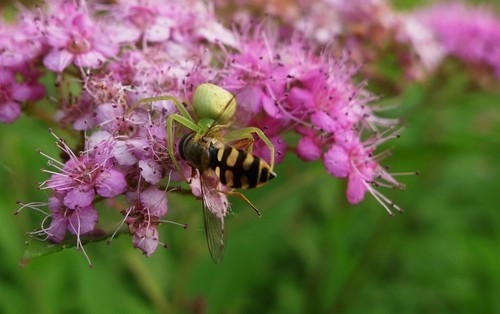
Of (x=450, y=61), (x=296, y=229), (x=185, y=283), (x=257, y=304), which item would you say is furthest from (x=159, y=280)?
(x=450, y=61)

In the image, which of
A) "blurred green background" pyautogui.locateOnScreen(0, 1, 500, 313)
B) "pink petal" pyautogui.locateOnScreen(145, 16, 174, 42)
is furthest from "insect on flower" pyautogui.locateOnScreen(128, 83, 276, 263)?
"blurred green background" pyautogui.locateOnScreen(0, 1, 500, 313)

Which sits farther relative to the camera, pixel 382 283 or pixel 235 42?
pixel 382 283

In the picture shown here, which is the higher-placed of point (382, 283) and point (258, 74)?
point (258, 74)

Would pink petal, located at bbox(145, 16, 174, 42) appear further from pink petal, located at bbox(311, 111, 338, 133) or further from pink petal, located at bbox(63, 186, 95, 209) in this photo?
pink petal, located at bbox(63, 186, 95, 209)

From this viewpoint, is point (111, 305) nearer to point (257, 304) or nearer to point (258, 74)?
point (257, 304)

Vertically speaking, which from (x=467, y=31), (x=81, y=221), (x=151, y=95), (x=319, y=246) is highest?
(x=151, y=95)

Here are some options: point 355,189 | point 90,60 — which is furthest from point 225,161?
point 90,60

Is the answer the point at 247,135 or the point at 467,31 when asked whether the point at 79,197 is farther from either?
the point at 467,31
